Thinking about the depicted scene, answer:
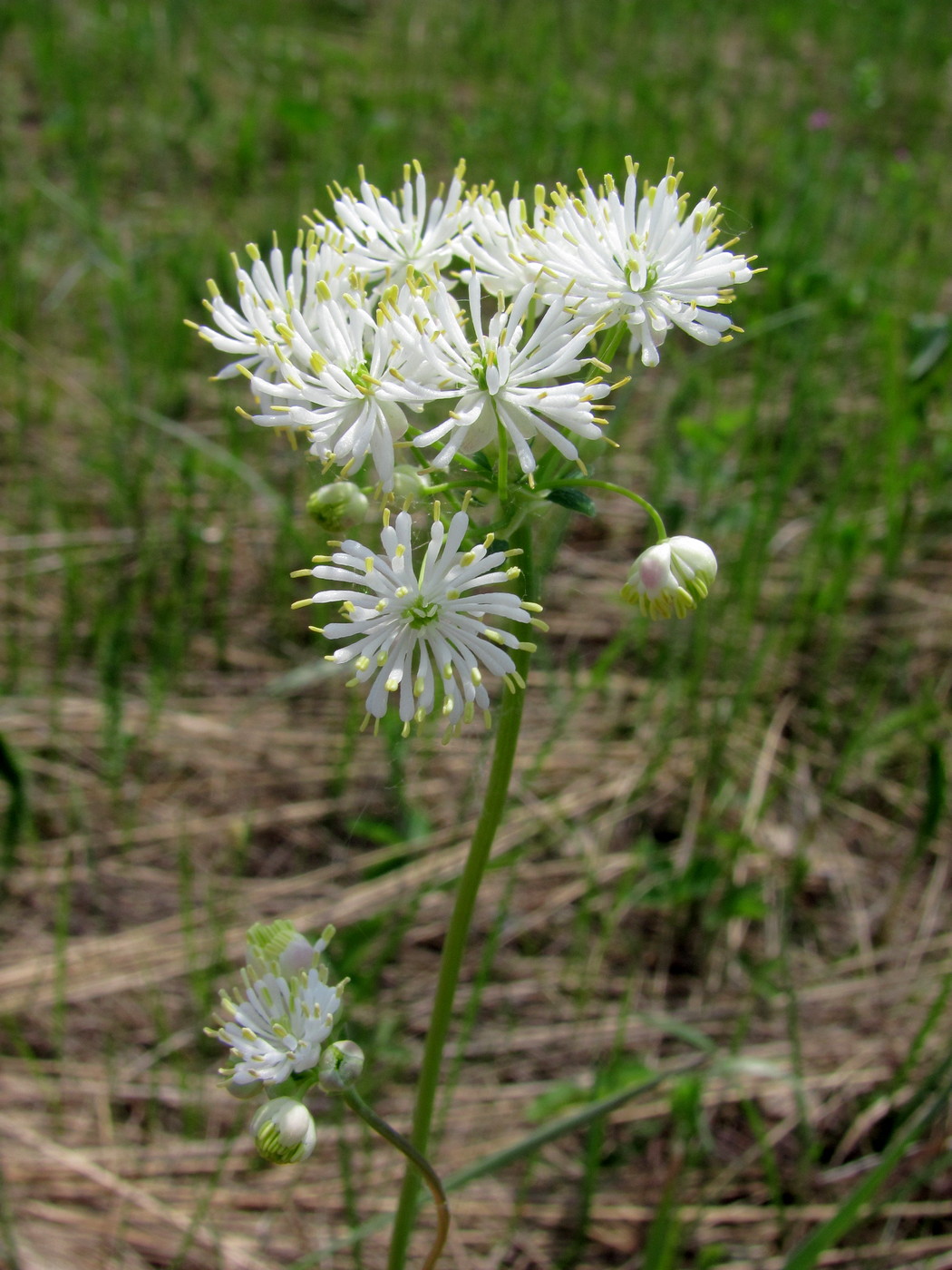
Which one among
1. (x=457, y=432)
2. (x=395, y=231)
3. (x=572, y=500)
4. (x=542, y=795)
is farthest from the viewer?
(x=542, y=795)

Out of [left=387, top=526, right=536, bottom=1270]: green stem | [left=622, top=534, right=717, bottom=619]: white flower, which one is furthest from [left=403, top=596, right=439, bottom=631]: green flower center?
[left=622, top=534, right=717, bottom=619]: white flower

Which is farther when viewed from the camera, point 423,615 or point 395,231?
point 395,231

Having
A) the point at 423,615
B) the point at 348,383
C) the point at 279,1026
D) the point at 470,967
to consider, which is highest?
the point at 348,383

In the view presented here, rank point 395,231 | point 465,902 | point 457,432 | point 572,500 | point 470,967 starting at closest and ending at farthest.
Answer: point 457,432
point 572,500
point 465,902
point 395,231
point 470,967

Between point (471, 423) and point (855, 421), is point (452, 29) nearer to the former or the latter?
point (855, 421)

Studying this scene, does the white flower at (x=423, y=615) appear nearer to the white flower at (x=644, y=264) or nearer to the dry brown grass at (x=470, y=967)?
the white flower at (x=644, y=264)

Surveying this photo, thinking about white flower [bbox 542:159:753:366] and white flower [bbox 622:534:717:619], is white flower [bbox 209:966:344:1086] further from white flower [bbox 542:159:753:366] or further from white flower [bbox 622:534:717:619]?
white flower [bbox 542:159:753:366]

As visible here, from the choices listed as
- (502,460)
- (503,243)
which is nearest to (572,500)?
(502,460)

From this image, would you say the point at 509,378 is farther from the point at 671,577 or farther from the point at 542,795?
the point at 542,795
